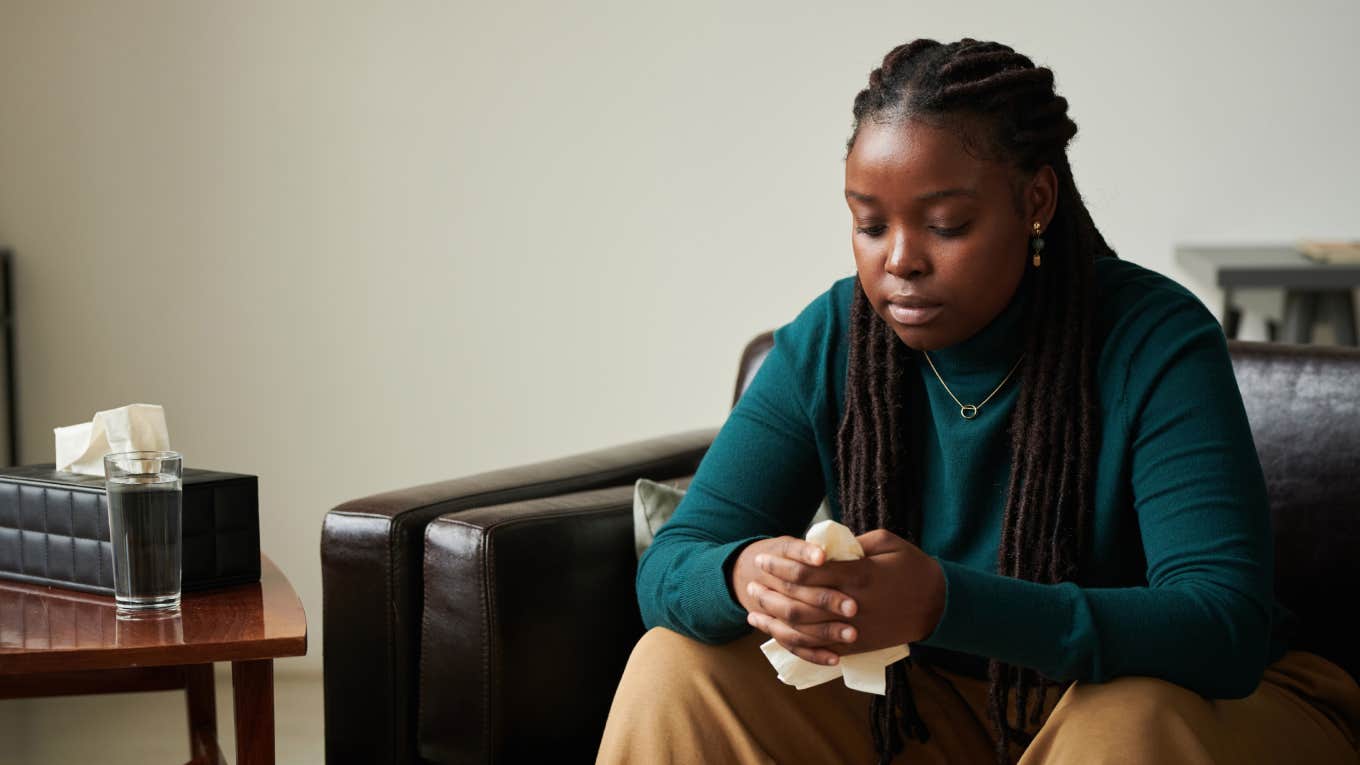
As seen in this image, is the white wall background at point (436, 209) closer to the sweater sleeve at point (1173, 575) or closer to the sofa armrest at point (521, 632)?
the sofa armrest at point (521, 632)

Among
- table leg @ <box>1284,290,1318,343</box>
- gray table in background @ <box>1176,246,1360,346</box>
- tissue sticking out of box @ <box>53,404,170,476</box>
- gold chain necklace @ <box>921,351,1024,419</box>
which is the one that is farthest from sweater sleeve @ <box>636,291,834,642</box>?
table leg @ <box>1284,290,1318,343</box>

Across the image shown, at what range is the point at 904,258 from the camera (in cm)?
124

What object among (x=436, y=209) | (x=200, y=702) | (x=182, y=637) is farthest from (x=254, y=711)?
(x=436, y=209)

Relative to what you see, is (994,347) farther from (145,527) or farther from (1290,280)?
(1290,280)

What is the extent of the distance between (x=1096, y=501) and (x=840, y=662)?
296 millimetres

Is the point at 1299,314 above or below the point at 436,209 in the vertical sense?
below

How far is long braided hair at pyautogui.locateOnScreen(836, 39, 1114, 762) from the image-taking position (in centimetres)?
125

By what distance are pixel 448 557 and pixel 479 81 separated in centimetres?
144

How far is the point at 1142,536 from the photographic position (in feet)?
4.06

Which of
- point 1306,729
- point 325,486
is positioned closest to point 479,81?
point 325,486

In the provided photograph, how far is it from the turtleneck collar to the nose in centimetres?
12

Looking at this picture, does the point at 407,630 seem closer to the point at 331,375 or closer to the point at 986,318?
the point at 986,318

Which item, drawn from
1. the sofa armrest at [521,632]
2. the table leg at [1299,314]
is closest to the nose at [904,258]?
the sofa armrest at [521,632]

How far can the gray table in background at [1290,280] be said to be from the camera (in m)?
2.31
